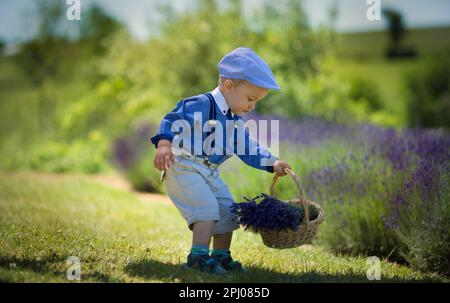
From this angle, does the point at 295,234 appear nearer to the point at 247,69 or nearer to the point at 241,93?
the point at 241,93

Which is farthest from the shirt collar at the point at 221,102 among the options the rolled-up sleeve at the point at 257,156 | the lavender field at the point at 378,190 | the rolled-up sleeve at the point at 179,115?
the lavender field at the point at 378,190

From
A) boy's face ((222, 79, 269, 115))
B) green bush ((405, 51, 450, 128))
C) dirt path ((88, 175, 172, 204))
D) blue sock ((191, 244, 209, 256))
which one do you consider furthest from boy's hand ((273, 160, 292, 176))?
green bush ((405, 51, 450, 128))

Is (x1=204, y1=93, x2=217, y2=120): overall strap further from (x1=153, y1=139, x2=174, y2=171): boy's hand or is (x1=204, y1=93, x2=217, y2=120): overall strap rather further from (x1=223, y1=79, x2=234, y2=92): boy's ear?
(x1=153, y1=139, x2=174, y2=171): boy's hand

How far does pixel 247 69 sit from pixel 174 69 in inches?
285

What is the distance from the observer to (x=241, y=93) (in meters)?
3.68

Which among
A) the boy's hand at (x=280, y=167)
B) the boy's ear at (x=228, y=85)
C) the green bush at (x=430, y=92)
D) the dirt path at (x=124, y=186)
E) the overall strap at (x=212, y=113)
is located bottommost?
the dirt path at (x=124, y=186)

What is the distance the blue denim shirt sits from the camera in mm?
3504

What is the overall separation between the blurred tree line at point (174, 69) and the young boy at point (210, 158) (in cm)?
561

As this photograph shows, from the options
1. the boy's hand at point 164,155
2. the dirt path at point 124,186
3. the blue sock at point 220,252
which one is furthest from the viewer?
the dirt path at point 124,186

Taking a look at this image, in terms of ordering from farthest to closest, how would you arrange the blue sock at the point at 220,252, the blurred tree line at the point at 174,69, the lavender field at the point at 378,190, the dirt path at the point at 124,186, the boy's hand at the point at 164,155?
1. the blurred tree line at the point at 174,69
2. the dirt path at the point at 124,186
3. the lavender field at the point at 378,190
4. the blue sock at the point at 220,252
5. the boy's hand at the point at 164,155

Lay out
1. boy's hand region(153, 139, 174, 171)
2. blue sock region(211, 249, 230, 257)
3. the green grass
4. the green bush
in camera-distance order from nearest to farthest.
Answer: boy's hand region(153, 139, 174, 171), blue sock region(211, 249, 230, 257), the green bush, the green grass

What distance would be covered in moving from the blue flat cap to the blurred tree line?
5632mm

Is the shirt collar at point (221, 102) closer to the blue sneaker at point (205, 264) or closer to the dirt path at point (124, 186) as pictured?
the blue sneaker at point (205, 264)

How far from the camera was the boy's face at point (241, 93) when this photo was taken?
367cm
